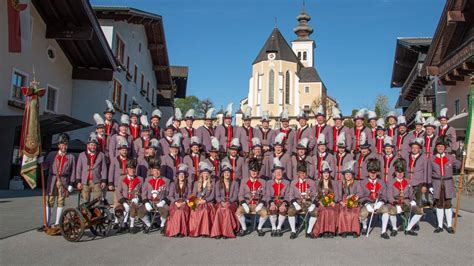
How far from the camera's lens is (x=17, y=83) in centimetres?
1739

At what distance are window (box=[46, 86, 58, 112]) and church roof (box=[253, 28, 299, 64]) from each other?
197 feet

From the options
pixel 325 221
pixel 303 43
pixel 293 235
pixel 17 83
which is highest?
pixel 303 43

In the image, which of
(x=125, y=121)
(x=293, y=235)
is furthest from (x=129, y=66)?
(x=293, y=235)

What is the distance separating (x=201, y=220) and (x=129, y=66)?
20234 mm

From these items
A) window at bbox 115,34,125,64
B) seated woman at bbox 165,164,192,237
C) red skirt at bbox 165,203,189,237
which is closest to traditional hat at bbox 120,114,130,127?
seated woman at bbox 165,164,192,237

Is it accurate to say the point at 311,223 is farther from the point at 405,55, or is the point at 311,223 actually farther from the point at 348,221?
the point at 405,55

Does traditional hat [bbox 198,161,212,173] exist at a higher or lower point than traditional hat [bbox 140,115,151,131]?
lower

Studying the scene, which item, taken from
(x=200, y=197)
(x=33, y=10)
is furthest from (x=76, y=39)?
(x=200, y=197)

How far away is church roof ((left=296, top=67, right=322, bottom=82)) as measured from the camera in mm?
86150

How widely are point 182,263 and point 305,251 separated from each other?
218cm

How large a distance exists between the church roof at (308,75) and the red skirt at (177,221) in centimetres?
7746

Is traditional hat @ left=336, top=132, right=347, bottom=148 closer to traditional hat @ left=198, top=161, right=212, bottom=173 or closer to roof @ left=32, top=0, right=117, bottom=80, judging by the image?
traditional hat @ left=198, top=161, right=212, bottom=173

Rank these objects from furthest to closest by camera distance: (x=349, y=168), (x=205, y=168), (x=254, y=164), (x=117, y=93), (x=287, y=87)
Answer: (x=287, y=87) → (x=117, y=93) → (x=254, y=164) → (x=349, y=168) → (x=205, y=168)

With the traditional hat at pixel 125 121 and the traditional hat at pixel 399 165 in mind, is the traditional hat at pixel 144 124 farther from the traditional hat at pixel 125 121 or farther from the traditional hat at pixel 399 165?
the traditional hat at pixel 399 165
